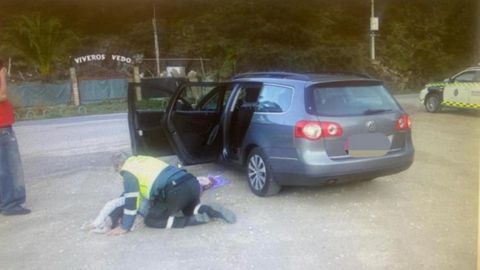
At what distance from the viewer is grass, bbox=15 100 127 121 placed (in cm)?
1493

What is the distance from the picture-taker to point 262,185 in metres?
4.63

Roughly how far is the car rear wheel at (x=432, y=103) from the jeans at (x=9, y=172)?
424 inches

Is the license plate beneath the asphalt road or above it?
above

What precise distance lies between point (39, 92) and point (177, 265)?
51.2ft

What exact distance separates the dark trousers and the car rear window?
4.44 ft

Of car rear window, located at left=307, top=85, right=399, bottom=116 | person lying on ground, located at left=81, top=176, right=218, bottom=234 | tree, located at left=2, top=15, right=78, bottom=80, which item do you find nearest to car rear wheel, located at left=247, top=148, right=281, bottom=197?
car rear window, located at left=307, top=85, right=399, bottom=116

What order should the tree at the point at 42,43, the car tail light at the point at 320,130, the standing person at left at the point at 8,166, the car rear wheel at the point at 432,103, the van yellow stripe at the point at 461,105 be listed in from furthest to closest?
the tree at the point at 42,43 → the car rear wheel at the point at 432,103 → the van yellow stripe at the point at 461,105 → the standing person at left at the point at 8,166 → the car tail light at the point at 320,130

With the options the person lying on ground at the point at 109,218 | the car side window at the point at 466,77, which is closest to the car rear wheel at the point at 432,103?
the car side window at the point at 466,77

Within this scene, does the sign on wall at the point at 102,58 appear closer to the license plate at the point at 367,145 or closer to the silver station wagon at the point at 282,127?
the silver station wagon at the point at 282,127

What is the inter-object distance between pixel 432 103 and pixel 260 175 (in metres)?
9.14

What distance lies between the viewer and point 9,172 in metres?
4.42

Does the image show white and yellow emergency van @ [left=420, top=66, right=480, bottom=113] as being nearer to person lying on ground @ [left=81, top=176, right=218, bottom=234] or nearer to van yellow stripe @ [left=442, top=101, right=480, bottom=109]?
van yellow stripe @ [left=442, top=101, right=480, bottom=109]

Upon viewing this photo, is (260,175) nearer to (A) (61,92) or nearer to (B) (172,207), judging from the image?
(B) (172,207)

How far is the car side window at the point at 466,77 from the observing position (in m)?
11.0
